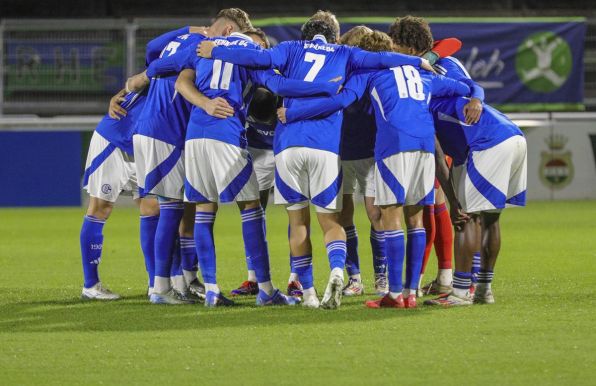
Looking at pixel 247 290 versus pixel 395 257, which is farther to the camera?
pixel 247 290

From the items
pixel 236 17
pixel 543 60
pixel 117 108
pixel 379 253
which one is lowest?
pixel 379 253

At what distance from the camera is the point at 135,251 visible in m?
12.2

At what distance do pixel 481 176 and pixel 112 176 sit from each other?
2659 millimetres

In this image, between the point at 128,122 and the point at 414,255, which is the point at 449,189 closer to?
the point at 414,255

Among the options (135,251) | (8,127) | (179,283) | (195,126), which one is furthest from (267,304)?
(8,127)

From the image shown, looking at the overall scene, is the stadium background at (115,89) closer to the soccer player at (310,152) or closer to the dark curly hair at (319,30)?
the dark curly hair at (319,30)

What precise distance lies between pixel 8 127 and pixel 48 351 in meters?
13.5

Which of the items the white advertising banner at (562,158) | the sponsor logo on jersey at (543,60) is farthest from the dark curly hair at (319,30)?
the sponsor logo on jersey at (543,60)

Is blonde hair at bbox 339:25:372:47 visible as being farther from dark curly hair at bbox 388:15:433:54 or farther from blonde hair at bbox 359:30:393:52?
dark curly hair at bbox 388:15:433:54

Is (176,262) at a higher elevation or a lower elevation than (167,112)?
lower

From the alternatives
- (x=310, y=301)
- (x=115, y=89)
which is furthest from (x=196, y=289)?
(x=115, y=89)

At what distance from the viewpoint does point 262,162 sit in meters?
8.59

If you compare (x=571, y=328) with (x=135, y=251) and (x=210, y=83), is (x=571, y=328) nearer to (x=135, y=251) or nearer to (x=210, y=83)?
(x=210, y=83)

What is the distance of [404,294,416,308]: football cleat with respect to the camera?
Result: 741 centimetres
